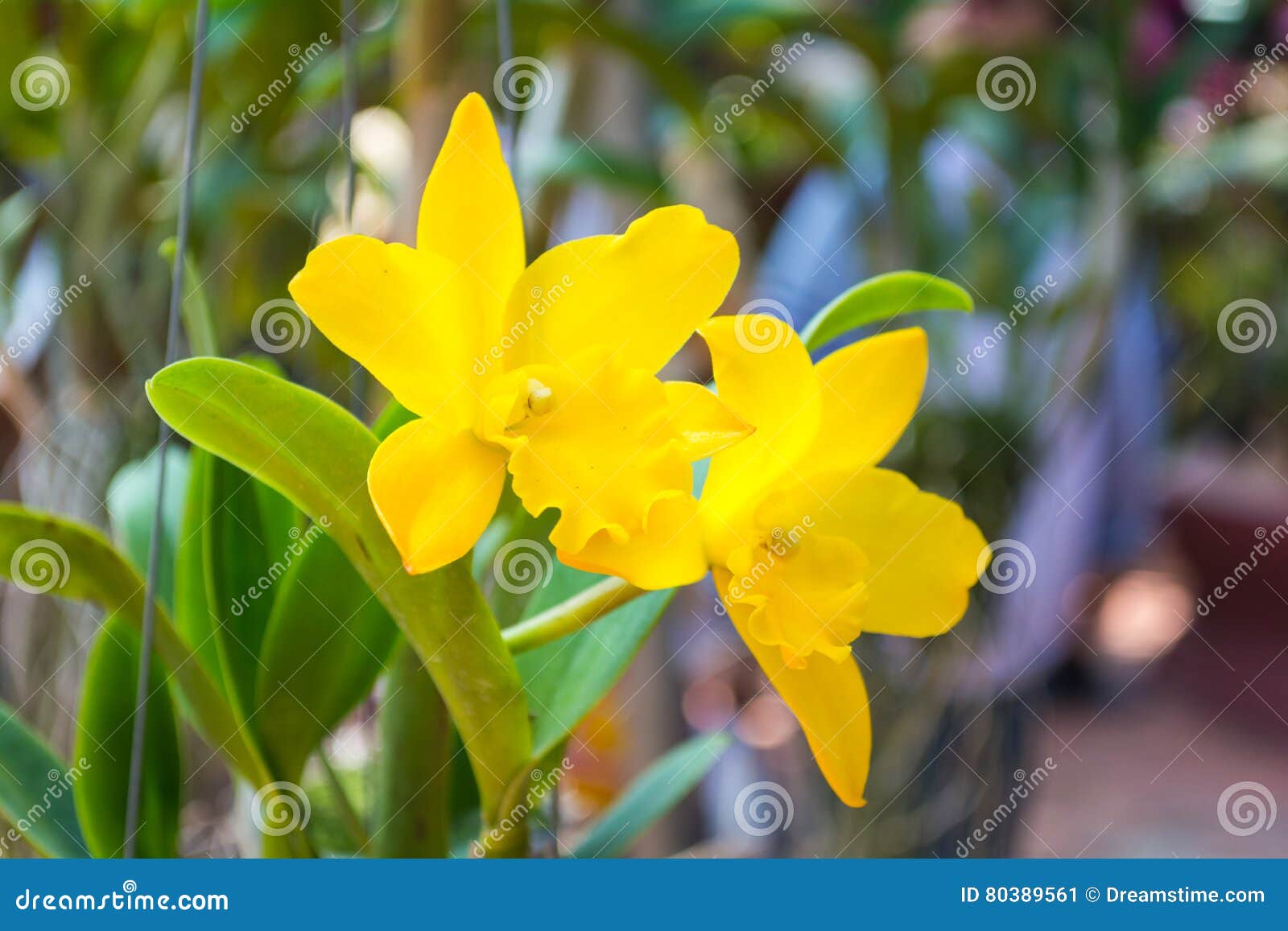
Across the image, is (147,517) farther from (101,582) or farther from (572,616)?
(572,616)

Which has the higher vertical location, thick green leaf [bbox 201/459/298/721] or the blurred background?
the blurred background

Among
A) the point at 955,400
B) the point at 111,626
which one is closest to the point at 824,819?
the point at 955,400

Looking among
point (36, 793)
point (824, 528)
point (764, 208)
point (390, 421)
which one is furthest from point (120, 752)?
point (764, 208)

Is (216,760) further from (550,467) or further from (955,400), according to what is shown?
(955,400)

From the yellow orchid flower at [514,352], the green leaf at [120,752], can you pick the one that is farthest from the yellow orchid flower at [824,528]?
the green leaf at [120,752]

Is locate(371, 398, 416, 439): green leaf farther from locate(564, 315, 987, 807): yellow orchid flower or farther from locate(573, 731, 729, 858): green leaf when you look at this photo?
locate(573, 731, 729, 858): green leaf

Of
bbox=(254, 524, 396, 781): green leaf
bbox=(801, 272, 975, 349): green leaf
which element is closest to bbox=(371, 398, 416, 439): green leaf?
bbox=(254, 524, 396, 781): green leaf

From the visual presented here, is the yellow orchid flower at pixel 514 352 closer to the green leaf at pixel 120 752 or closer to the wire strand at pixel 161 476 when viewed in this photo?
the wire strand at pixel 161 476
